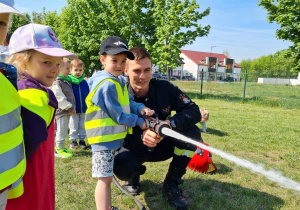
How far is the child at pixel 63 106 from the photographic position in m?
5.26

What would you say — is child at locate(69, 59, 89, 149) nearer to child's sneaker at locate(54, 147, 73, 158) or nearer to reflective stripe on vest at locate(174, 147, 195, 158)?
child's sneaker at locate(54, 147, 73, 158)

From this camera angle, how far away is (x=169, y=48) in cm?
1988

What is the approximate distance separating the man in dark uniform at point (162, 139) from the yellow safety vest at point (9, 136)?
1.96 metres

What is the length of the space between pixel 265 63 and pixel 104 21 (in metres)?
92.1

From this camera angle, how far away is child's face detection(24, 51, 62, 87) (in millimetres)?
1762

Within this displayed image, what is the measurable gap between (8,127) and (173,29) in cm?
2031

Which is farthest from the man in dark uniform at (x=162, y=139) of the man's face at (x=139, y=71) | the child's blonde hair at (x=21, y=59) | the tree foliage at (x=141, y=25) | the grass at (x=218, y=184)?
the tree foliage at (x=141, y=25)

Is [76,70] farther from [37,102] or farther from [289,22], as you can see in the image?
[289,22]

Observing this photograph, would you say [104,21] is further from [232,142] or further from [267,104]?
[232,142]

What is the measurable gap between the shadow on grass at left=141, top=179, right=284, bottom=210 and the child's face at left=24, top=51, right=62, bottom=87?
2.34m

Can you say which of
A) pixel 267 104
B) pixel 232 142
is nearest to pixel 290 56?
pixel 267 104

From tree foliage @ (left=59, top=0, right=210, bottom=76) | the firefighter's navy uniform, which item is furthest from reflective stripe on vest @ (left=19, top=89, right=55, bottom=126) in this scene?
tree foliage @ (left=59, top=0, right=210, bottom=76)

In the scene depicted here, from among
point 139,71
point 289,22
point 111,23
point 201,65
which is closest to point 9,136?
point 139,71

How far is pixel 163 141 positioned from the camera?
11.3 feet
